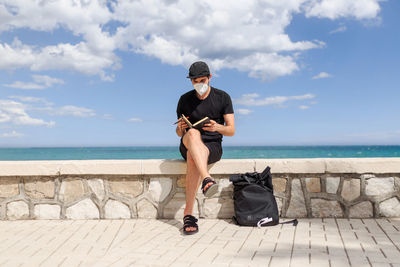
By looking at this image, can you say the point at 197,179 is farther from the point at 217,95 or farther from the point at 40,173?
the point at 40,173

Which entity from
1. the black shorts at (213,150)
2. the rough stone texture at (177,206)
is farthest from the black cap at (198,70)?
the rough stone texture at (177,206)

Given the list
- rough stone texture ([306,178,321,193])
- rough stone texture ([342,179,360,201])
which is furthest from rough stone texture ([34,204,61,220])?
rough stone texture ([342,179,360,201])

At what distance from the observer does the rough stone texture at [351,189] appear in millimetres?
4203

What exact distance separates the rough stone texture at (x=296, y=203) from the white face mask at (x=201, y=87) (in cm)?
140

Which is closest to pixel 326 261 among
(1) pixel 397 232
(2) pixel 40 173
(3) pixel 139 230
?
(1) pixel 397 232

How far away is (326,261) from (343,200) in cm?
155

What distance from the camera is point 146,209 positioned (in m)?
4.38

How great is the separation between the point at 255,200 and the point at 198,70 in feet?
4.75

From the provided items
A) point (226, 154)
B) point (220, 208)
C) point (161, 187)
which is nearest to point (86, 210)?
point (161, 187)

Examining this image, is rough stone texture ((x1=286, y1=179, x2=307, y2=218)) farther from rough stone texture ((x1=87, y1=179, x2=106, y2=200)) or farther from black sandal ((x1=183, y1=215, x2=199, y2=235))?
rough stone texture ((x1=87, y1=179, x2=106, y2=200))

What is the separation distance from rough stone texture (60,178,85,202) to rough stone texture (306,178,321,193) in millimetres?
2527

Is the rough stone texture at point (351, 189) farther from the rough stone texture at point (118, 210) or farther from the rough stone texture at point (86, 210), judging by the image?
the rough stone texture at point (86, 210)

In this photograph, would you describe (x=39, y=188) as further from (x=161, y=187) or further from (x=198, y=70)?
(x=198, y=70)

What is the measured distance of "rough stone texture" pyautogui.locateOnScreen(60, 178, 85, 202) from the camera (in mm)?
4430
